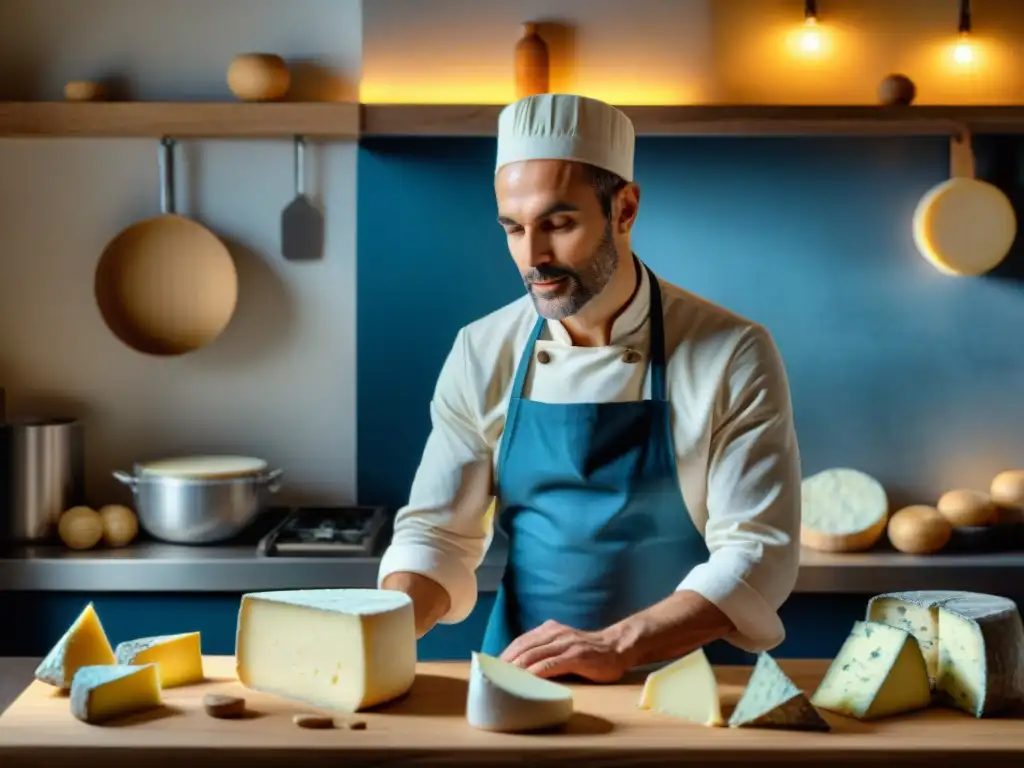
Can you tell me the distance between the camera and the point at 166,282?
11.6ft

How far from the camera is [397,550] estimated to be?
1.99 m

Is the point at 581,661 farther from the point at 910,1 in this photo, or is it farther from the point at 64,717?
the point at 910,1

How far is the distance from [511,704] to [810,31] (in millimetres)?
2378

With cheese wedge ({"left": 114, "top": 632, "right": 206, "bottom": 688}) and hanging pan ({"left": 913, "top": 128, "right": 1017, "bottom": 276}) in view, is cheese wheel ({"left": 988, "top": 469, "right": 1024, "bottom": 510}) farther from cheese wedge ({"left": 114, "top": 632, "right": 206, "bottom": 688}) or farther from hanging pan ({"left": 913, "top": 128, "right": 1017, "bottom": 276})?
cheese wedge ({"left": 114, "top": 632, "right": 206, "bottom": 688})

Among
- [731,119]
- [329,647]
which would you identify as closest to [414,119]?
[731,119]

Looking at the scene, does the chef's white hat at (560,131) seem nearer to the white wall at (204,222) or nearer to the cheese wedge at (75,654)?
the cheese wedge at (75,654)

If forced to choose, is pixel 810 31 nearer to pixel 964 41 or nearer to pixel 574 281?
pixel 964 41

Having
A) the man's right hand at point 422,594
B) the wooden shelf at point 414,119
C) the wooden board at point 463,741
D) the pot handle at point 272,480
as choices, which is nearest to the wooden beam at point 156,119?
the wooden shelf at point 414,119

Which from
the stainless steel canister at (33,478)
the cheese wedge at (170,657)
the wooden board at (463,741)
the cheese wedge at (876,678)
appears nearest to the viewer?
the wooden board at (463,741)

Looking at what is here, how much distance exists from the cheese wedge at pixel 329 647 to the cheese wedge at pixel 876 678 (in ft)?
1.69

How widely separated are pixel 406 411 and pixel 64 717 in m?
2.00

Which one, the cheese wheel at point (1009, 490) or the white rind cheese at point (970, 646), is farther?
the cheese wheel at point (1009, 490)

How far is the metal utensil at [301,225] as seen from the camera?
3.47 meters

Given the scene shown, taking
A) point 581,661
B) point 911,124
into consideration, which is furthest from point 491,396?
point 911,124
